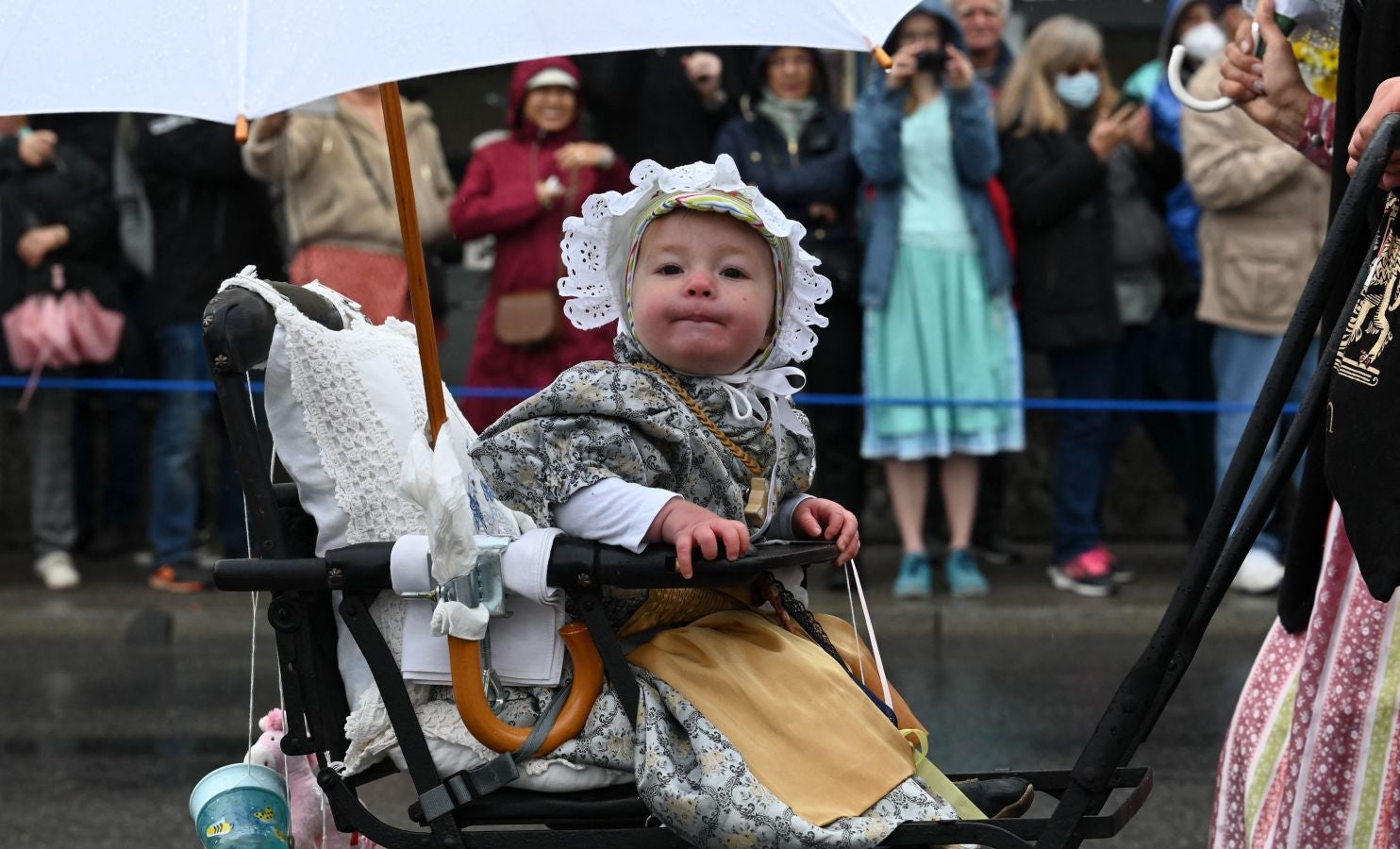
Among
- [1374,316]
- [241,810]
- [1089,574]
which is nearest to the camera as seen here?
[1374,316]

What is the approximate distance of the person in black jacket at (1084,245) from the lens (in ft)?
25.4

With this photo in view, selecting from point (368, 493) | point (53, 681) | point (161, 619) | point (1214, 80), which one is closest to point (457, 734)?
point (368, 493)

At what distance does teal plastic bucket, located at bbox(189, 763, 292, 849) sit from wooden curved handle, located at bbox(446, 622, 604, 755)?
446 millimetres

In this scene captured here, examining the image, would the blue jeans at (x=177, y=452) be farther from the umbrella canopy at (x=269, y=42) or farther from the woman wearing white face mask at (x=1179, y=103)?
the umbrella canopy at (x=269, y=42)

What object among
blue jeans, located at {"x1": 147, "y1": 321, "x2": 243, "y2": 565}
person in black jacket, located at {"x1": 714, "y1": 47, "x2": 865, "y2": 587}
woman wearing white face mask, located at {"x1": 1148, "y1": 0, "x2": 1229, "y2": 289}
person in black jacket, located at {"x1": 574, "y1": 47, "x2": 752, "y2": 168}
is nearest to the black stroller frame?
person in black jacket, located at {"x1": 714, "y1": 47, "x2": 865, "y2": 587}

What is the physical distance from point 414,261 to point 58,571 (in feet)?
19.3

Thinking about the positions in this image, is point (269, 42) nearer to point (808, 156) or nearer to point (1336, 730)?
point (1336, 730)

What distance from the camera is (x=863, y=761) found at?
2818mm

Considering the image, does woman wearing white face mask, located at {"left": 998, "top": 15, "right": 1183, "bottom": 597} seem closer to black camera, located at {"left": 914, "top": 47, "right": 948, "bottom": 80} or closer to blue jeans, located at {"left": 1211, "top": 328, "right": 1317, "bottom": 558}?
blue jeans, located at {"left": 1211, "top": 328, "right": 1317, "bottom": 558}

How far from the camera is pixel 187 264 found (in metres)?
8.09

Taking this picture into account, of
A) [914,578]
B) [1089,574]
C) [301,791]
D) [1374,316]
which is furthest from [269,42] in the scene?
[1089,574]

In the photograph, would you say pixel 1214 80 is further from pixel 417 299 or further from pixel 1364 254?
pixel 417 299

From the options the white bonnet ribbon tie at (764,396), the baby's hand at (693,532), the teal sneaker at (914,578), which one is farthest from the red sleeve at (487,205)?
the baby's hand at (693,532)

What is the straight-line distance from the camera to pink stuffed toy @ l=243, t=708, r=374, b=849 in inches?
130
